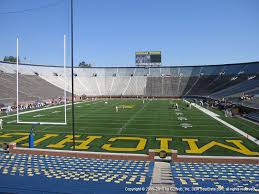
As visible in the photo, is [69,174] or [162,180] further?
[69,174]

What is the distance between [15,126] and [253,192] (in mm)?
21273

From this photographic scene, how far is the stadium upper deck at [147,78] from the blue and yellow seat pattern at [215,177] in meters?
54.9

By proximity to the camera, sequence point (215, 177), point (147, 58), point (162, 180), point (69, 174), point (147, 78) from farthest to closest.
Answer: point (147, 78), point (147, 58), point (69, 174), point (215, 177), point (162, 180)

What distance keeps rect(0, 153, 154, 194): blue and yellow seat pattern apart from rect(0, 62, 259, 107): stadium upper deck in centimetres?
5238

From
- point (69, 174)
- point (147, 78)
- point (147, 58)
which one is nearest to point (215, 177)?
point (69, 174)

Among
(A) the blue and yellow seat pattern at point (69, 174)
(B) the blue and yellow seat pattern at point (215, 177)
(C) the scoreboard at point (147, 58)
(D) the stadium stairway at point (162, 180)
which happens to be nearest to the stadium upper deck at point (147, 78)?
(C) the scoreboard at point (147, 58)

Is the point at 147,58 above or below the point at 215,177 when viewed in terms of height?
above

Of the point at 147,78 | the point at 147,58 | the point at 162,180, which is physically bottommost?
the point at 162,180

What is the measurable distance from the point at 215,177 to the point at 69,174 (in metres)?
4.95

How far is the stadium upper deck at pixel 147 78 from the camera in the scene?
69.6 meters

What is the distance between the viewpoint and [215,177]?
10.0 metres

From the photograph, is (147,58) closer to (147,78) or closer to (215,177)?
(147,78)

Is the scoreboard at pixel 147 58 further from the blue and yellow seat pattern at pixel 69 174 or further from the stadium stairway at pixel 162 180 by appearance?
the stadium stairway at pixel 162 180

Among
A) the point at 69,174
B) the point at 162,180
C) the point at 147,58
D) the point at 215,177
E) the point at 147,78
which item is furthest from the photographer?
the point at 147,78
